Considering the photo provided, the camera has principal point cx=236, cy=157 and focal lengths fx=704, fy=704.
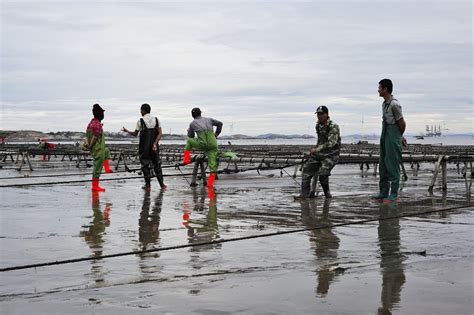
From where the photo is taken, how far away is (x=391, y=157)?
1133 cm

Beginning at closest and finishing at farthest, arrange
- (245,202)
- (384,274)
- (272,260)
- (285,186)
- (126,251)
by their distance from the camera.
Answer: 1. (384,274)
2. (272,260)
3. (126,251)
4. (245,202)
5. (285,186)

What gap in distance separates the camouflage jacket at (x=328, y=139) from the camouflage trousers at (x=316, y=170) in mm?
111

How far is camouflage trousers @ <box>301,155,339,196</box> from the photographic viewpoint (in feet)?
39.3

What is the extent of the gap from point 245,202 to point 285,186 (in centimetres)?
427

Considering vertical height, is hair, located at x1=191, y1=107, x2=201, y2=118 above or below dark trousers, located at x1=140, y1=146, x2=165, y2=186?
above

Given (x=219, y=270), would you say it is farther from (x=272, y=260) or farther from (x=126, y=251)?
(x=126, y=251)

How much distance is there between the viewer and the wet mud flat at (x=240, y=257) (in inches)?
174

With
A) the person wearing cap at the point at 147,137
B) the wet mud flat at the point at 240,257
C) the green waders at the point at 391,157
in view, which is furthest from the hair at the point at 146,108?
the green waders at the point at 391,157

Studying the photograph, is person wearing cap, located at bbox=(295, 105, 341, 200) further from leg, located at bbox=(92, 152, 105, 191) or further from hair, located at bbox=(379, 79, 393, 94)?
leg, located at bbox=(92, 152, 105, 191)

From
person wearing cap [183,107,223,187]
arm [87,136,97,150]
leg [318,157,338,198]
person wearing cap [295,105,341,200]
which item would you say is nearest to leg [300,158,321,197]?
person wearing cap [295,105,341,200]

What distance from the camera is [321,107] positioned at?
12.0 metres

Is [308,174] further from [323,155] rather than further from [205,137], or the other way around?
[205,137]

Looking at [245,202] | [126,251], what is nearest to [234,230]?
[126,251]

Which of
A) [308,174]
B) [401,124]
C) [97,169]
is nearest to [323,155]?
[308,174]
